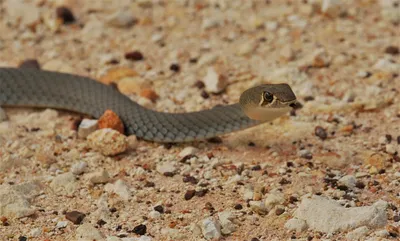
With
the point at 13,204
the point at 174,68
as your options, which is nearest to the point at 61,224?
the point at 13,204

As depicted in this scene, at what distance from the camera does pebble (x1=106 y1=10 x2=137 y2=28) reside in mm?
7938

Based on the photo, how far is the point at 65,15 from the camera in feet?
26.5

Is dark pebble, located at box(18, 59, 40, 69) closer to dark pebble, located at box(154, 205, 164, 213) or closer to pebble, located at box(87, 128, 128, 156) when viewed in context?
pebble, located at box(87, 128, 128, 156)

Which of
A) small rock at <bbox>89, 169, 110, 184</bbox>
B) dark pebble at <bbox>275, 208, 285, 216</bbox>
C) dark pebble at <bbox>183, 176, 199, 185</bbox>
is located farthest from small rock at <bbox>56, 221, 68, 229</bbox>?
dark pebble at <bbox>275, 208, 285, 216</bbox>

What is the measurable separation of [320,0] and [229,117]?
2925 millimetres

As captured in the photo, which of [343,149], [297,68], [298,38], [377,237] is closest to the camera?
[377,237]

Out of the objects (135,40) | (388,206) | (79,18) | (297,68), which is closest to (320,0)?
(297,68)

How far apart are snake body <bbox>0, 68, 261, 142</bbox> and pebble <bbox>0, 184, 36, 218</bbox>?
130 cm

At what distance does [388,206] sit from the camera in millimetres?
4781

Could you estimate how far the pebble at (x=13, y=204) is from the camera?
4.80m

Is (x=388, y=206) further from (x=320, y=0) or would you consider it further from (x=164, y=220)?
(x=320, y=0)

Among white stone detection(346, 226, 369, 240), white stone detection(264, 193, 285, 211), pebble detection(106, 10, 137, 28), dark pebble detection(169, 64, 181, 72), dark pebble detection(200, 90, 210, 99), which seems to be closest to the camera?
white stone detection(346, 226, 369, 240)

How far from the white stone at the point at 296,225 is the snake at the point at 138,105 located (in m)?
1.06

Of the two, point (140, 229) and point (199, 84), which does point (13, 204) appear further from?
point (199, 84)
